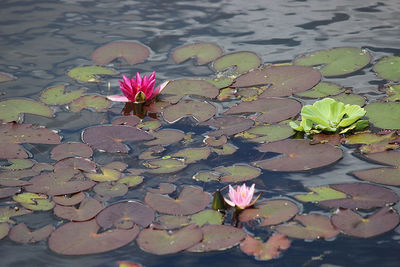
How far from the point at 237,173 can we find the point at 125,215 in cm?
52

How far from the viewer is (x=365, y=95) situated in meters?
2.92

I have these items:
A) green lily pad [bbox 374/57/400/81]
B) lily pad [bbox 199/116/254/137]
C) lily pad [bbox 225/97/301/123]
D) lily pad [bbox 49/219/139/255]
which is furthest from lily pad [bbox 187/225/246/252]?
green lily pad [bbox 374/57/400/81]

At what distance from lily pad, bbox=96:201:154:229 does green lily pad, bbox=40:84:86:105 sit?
110cm

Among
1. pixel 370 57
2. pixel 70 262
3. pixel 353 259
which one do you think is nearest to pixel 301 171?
pixel 353 259

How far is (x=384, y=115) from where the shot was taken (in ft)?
8.91

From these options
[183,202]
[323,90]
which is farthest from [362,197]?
[323,90]

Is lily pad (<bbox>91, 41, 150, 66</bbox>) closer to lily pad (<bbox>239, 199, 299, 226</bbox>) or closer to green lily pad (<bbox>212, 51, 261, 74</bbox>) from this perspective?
green lily pad (<bbox>212, 51, 261, 74</bbox>)

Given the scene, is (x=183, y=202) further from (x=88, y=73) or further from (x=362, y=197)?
(x=88, y=73)

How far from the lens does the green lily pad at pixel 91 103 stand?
2.99 meters

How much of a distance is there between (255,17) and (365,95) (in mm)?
1306

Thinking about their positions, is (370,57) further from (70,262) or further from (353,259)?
(70,262)

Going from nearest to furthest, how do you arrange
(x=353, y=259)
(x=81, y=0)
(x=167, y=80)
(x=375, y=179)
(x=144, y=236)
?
1. (x=353, y=259)
2. (x=144, y=236)
3. (x=375, y=179)
4. (x=167, y=80)
5. (x=81, y=0)

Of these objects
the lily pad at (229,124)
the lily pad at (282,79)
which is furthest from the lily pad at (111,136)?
the lily pad at (282,79)

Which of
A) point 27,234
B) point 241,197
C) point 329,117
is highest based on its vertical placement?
point 329,117
